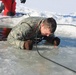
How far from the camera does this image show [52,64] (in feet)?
12.0

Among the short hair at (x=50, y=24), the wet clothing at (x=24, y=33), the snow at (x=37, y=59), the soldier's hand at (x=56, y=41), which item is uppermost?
the short hair at (x=50, y=24)

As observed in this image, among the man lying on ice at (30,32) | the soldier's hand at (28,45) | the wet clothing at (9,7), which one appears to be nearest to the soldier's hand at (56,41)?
the man lying on ice at (30,32)

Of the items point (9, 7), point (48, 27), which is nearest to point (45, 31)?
point (48, 27)

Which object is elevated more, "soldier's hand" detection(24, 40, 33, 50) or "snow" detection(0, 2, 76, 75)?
"soldier's hand" detection(24, 40, 33, 50)

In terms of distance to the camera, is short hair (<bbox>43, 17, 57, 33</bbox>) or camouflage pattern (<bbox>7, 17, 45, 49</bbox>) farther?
camouflage pattern (<bbox>7, 17, 45, 49</bbox>)

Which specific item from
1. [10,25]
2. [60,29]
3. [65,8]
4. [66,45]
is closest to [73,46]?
[66,45]

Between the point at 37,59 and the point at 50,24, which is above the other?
the point at 50,24

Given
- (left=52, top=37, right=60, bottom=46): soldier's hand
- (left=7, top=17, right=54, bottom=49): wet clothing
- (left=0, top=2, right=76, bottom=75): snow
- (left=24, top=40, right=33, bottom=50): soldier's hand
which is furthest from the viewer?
(left=52, top=37, right=60, bottom=46): soldier's hand

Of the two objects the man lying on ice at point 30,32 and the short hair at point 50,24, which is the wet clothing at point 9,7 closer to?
the man lying on ice at point 30,32

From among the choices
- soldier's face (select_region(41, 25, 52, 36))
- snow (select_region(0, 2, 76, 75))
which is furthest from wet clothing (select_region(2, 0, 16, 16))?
soldier's face (select_region(41, 25, 52, 36))

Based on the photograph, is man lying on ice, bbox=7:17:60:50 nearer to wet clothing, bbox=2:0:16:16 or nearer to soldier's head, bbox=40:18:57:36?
soldier's head, bbox=40:18:57:36

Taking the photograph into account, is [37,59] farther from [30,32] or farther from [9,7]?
[9,7]

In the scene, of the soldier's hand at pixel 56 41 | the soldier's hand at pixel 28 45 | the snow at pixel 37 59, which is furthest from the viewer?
the soldier's hand at pixel 56 41

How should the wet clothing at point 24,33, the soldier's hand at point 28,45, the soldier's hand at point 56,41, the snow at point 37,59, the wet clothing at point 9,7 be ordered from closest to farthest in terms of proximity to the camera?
the snow at point 37,59 → the soldier's hand at point 28,45 → the wet clothing at point 24,33 → the soldier's hand at point 56,41 → the wet clothing at point 9,7
